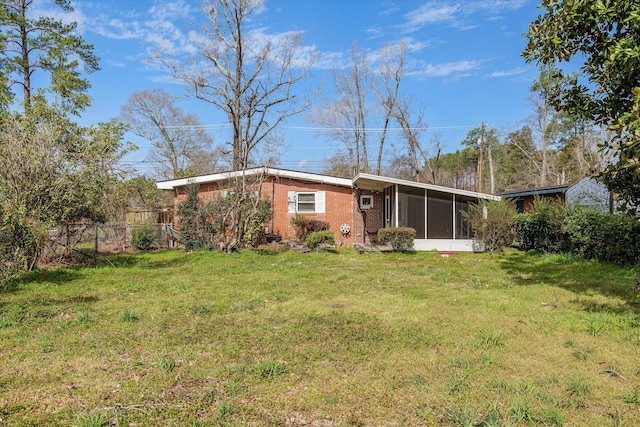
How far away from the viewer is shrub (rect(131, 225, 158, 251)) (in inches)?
580

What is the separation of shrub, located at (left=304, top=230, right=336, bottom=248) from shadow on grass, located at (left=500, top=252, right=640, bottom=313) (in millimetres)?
6150

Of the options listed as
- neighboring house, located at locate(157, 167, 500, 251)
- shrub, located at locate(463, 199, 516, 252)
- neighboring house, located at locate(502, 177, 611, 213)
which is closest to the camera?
shrub, located at locate(463, 199, 516, 252)

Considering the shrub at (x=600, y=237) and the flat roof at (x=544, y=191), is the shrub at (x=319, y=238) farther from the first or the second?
the flat roof at (x=544, y=191)

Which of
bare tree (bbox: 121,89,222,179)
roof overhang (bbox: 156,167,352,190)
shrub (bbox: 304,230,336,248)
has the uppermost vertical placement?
bare tree (bbox: 121,89,222,179)

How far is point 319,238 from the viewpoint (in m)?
14.3

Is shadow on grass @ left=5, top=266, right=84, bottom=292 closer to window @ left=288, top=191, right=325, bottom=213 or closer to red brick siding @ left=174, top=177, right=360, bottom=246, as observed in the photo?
red brick siding @ left=174, top=177, right=360, bottom=246

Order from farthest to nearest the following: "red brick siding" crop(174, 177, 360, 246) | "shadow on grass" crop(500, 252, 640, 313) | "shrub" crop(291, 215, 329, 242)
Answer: "red brick siding" crop(174, 177, 360, 246)
"shrub" crop(291, 215, 329, 242)
"shadow on grass" crop(500, 252, 640, 313)

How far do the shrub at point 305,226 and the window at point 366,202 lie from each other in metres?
2.06

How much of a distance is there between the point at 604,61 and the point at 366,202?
37.7 feet

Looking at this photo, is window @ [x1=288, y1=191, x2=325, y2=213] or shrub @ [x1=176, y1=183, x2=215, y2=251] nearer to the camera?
shrub @ [x1=176, y1=183, x2=215, y2=251]

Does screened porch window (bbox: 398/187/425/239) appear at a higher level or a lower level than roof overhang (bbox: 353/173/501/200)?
lower

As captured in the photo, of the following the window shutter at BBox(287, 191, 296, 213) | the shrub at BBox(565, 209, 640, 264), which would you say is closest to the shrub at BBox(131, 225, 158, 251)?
the window shutter at BBox(287, 191, 296, 213)

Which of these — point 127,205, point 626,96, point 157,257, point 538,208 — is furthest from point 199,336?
point 127,205

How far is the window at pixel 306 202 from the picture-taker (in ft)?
52.0
